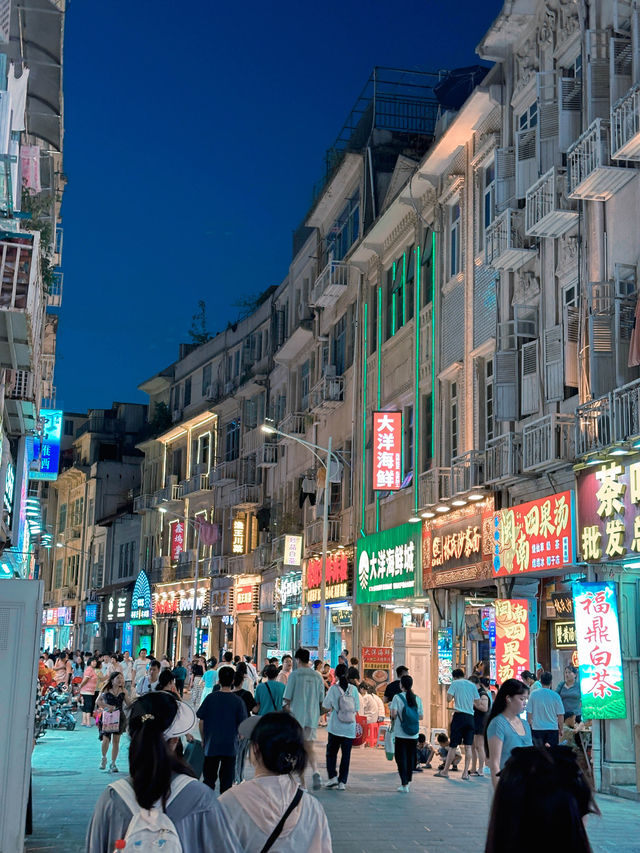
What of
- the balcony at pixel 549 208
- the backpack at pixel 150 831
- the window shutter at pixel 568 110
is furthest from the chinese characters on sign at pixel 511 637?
the backpack at pixel 150 831

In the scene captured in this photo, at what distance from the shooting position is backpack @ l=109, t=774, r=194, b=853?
4211 millimetres

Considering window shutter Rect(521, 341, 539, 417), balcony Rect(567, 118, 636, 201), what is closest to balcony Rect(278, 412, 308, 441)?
window shutter Rect(521, 341, 539, 417)

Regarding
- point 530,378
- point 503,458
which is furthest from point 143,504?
point 530,378

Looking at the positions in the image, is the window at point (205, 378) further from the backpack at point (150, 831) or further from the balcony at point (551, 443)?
the backpack at point (150, 831)

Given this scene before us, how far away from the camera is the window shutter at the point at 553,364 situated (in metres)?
18.9

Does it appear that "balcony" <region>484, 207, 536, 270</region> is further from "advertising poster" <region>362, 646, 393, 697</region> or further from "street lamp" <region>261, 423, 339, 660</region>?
"advertising poster" <region>362, 646, 393, 697</region>

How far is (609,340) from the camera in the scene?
56.1 ft

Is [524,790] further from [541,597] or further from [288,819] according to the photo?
[541,597]

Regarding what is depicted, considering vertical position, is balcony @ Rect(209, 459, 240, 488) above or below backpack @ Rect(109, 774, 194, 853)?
above

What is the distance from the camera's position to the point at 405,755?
15.9 m

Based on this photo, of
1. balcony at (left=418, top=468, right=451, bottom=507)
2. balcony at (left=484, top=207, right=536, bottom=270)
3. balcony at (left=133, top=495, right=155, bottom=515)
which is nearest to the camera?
balcony at (left=484, top=207, right=536, bottom=270)

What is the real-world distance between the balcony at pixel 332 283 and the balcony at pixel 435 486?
35.3ft

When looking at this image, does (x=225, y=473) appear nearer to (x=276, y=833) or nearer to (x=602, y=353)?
(x=602, y=353)

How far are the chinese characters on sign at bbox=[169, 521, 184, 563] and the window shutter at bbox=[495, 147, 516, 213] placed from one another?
1434 inches
